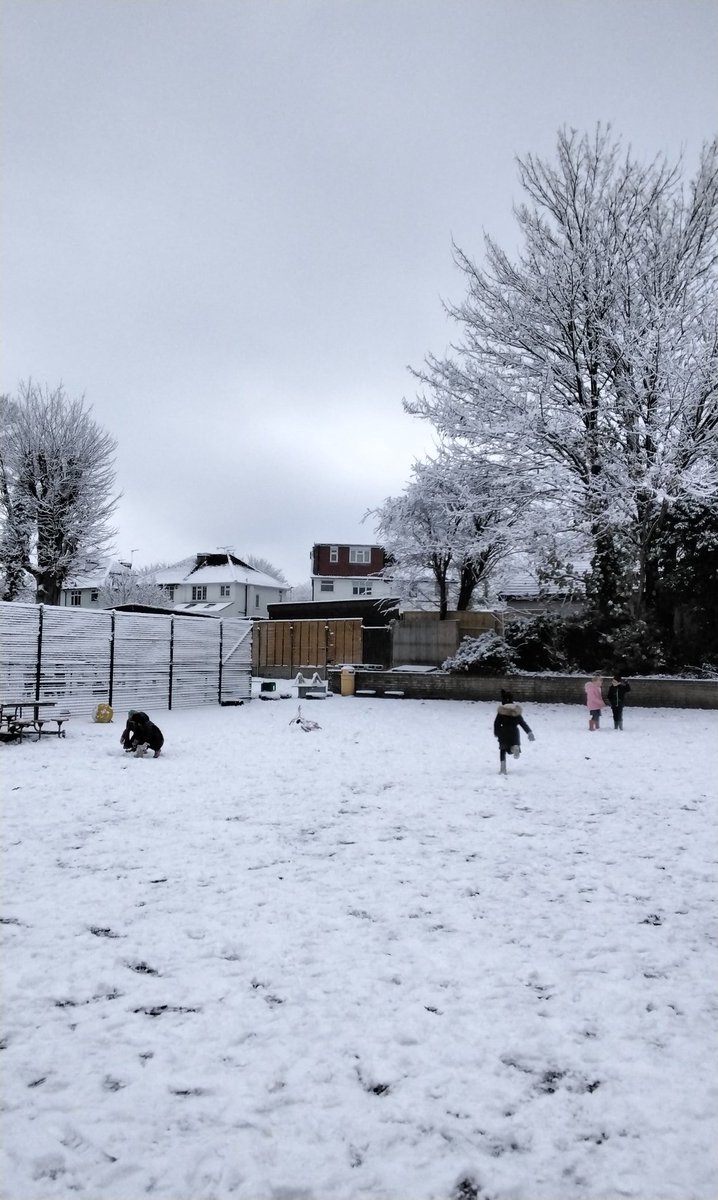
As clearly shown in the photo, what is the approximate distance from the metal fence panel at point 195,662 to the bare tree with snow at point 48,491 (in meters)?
11.5

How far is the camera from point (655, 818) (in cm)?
836

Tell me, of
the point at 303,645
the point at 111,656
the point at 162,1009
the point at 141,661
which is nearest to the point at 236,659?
the point at 141,661

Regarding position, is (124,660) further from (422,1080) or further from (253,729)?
(422,1080)

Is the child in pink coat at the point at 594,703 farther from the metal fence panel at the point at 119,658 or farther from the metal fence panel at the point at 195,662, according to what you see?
the metal fence panel at the point at 195,662

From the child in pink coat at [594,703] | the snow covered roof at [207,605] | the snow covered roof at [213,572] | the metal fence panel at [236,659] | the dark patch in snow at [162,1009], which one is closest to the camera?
the dark patch in snow at [162,1009]

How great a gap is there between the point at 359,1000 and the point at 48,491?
30.8 meters

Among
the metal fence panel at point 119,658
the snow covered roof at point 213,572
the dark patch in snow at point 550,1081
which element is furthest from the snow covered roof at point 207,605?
the dark patch in snow at point 550,1081

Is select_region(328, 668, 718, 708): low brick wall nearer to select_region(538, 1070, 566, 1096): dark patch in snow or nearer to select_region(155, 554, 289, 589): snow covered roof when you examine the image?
select_region(538, 1070, 566, 1096): dark patch in snow

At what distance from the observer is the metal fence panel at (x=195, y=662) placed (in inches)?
856

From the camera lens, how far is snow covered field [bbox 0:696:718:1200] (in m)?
2.96

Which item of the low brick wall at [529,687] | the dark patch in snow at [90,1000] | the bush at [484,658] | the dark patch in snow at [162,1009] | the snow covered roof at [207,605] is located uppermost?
the snow covered roof at [207,605]

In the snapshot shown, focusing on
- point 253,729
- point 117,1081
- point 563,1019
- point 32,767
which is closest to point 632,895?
point 563,1019

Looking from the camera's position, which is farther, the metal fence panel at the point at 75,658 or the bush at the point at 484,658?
the bush at the point at 484,658

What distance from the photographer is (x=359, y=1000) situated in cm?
420
